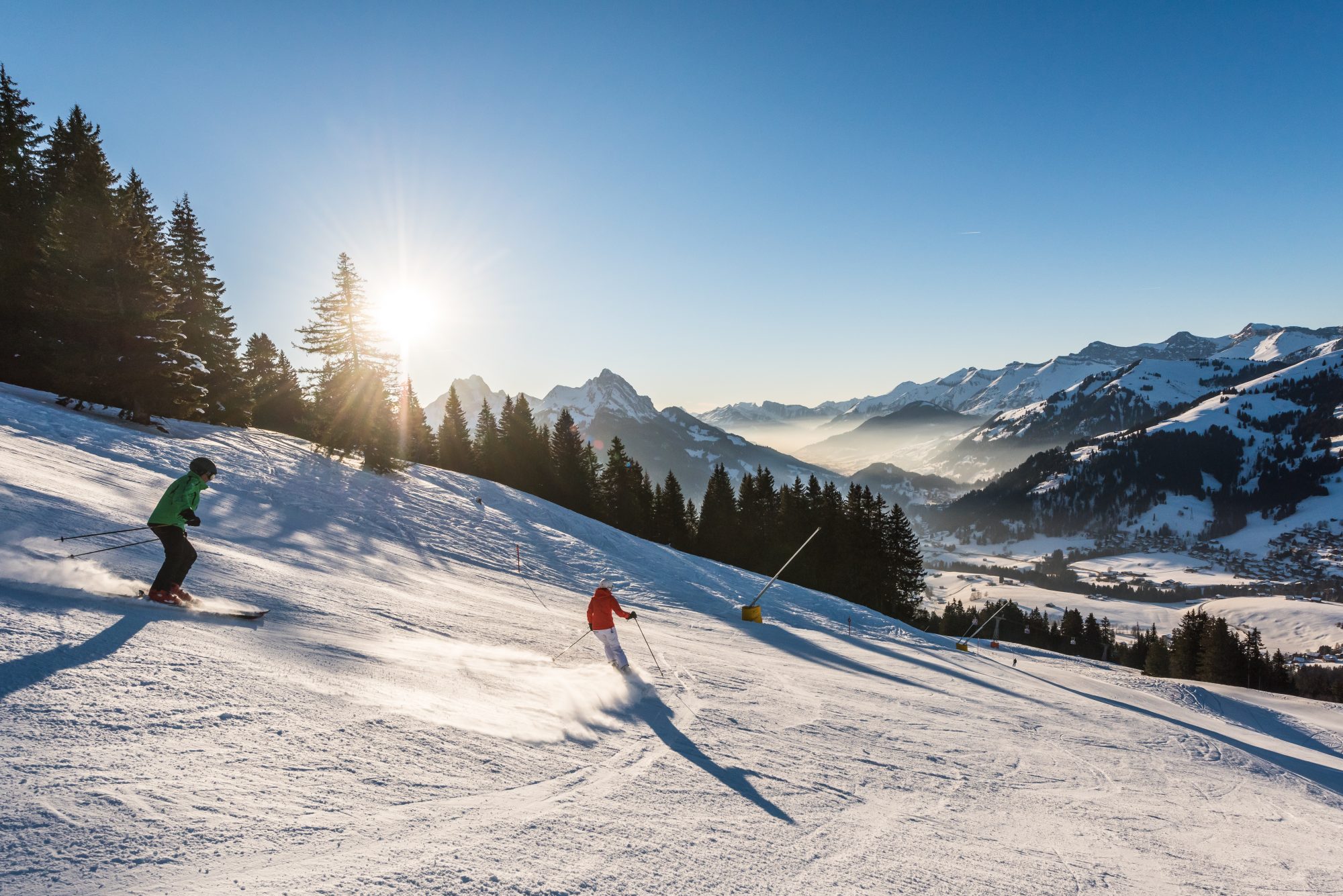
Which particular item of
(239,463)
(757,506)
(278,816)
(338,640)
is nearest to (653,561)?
(239,463)

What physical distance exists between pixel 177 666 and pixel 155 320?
2672 cm

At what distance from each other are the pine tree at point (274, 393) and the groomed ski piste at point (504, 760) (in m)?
37.6

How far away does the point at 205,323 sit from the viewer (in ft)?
117

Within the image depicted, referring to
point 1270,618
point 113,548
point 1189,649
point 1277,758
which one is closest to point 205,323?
point 113,548

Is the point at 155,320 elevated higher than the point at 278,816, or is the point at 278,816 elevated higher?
the point at 155,320

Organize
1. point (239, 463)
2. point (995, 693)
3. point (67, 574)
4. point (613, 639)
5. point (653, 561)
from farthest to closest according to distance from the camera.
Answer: point (653, 561) < point (239, 463) < point (995, 693) < point (613, 639) < point (67, 574)

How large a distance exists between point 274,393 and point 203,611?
51.2m

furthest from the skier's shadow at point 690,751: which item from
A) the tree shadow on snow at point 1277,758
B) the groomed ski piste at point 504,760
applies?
the tree shadow on snow at point 1277,758

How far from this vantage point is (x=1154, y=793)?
8859mm

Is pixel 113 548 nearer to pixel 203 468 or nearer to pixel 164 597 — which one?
pixel 164 597

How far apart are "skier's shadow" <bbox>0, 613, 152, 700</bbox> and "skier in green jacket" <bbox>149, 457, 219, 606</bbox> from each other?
1188mm

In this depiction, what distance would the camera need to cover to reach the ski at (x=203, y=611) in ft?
26.5

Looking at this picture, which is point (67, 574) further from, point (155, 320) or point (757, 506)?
point (757, 506)

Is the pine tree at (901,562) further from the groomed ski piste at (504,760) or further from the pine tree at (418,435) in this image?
the pine tree at (418,435)
